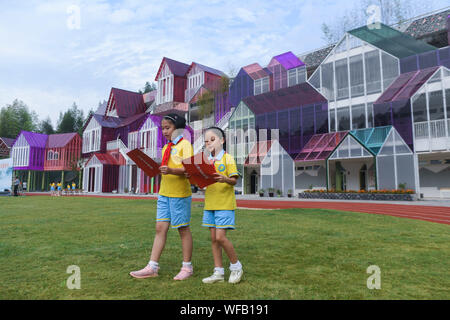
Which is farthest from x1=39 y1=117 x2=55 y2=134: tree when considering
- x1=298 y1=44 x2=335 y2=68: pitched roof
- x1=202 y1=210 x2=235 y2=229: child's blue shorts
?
x1=202 y1=210 x2=235 y2=229: child's blue shorts

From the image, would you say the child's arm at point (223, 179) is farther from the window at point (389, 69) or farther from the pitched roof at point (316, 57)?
the pitched roof at point (316, 57)

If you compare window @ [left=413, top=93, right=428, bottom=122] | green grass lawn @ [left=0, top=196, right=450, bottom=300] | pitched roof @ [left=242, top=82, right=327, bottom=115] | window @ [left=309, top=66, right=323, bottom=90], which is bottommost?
green grass lawn @ [left=0, top=196, right=450, bottom=300]

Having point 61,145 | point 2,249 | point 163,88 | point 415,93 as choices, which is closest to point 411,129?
point 415,93

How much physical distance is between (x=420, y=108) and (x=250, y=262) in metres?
21.2

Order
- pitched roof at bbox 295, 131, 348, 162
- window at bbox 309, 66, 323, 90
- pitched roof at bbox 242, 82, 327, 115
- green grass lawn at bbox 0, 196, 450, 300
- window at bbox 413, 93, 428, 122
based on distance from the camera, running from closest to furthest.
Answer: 1. green grass lawn at bbox 0, 196, 450, 300
2. window at bbox 413, 93, 428, 122
3. pitched roof at bbox 295, 131, 348, 162
4. window at bbox 309, 66, 323, 90
5. pitched roof at bbox 242, 82, 327, 115

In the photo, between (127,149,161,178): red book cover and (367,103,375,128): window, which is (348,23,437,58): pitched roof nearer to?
(367,103,375,128): window

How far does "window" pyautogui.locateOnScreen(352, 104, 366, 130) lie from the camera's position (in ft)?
75.3

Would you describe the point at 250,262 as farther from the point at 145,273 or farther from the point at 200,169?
the point at 200,169

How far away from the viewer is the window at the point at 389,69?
2199 centimetres

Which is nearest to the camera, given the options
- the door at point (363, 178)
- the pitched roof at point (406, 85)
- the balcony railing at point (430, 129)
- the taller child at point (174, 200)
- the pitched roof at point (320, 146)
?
the taller child at point (174, 200)

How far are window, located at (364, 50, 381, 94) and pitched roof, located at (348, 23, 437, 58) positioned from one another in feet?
2.52

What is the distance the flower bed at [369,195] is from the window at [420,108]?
524 centimetres

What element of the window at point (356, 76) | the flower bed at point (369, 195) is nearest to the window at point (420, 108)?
the window at point (356, 76)

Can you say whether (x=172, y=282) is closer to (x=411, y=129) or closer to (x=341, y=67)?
(x=411, y=129)
